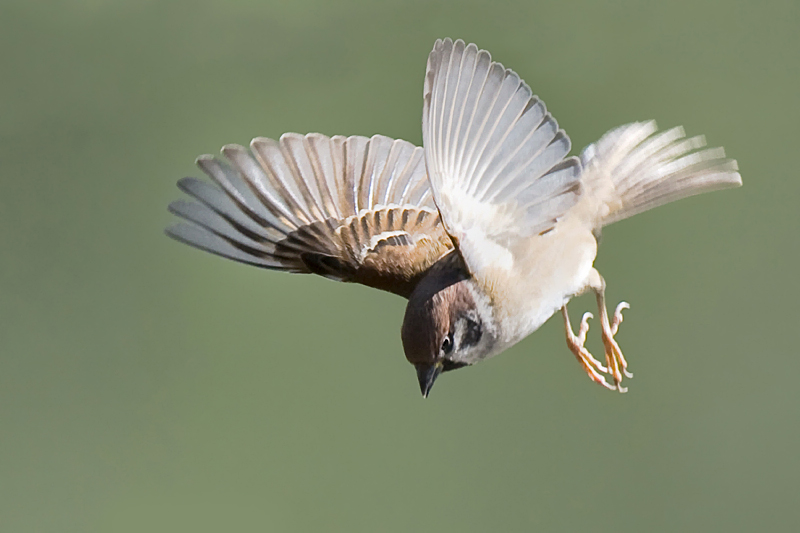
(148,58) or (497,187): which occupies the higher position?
(148,58)

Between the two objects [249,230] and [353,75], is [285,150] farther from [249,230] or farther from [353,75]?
[353,75]

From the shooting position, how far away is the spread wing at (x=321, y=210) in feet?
5.36

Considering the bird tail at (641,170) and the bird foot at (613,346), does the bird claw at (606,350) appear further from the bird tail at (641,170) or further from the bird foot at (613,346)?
the bird tail at (641,170)

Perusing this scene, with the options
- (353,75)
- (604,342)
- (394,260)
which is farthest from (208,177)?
(353,75)

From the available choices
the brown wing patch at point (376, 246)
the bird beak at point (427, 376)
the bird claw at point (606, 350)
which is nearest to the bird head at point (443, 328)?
the bird beak at point (427, 376)

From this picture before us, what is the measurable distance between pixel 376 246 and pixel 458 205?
316mm

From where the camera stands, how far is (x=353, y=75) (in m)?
3.33

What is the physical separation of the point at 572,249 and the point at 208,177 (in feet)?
2.20

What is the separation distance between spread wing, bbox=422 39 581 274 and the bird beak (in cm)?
16

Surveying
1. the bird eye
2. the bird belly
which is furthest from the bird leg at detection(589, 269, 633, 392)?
the bird eye

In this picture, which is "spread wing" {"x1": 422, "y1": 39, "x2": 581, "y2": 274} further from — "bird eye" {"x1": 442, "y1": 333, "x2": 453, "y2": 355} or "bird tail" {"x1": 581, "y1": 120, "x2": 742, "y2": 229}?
"bird tail" {"x1": 581, "y1": 120, "x2": 742, "y2": 229}

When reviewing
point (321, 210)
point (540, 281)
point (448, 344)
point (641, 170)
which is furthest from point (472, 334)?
point (641, 170)

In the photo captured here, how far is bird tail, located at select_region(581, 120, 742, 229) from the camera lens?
1.91 meters

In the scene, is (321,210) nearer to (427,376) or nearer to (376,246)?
(376,246)
